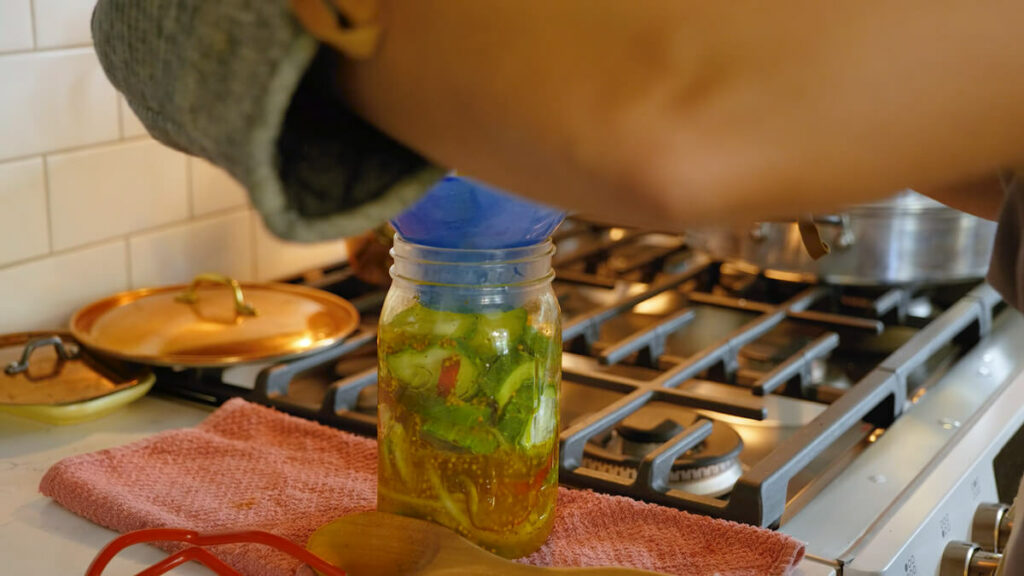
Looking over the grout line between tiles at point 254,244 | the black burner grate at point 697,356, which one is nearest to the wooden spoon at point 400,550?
the black burner grate at point 697,356

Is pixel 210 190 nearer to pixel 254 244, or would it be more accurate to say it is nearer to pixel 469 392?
pixel 254 244

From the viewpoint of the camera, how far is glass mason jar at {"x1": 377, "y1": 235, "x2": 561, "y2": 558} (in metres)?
0.65

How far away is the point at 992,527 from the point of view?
2.66 feet

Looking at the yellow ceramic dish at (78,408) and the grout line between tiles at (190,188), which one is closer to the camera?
the yellow ceramic dish at (78,408)

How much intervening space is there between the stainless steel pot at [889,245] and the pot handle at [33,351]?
2.15ft

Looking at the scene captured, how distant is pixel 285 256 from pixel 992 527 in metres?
0.82

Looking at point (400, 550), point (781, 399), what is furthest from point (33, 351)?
point (781, 399)

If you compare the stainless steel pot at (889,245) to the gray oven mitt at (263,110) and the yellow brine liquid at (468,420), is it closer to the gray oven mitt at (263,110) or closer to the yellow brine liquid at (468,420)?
the yellow brine liquid at (468,420)

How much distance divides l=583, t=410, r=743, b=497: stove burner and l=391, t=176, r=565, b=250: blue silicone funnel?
252mm

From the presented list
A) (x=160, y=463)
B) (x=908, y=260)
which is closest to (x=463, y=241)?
(x=160, y=463)

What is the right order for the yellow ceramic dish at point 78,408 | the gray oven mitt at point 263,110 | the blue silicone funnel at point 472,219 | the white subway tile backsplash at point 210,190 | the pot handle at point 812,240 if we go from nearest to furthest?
the gray oven mitt at point 263,110 → the pot handle at point 812,240 → the blue silicone funnel at point 472,219 → the yellow ceramic dish at point 78,408 → the white subway tile backsplash at point 210,190

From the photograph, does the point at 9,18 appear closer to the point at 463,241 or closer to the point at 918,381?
the point at 463,241

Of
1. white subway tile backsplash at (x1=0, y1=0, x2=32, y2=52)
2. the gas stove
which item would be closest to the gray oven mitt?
the gas stove

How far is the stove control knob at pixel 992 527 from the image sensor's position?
2.66ft
